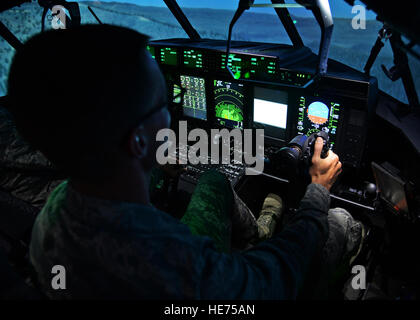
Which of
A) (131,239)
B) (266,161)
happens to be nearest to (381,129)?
(266,161)

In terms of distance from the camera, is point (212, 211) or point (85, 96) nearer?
point (85, 96)

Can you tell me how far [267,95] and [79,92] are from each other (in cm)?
125

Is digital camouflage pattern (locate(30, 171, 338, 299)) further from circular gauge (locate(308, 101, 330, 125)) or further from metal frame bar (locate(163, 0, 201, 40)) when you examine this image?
metal frame bar (locate(163, 0, 201, 40))

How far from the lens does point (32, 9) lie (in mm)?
2656

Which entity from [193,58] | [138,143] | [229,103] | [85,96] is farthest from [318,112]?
[85,96]

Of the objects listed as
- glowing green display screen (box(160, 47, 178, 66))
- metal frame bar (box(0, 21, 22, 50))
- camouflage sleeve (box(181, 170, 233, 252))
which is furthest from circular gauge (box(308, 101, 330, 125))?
metal frame bar (box(0, 21, 22, 50))

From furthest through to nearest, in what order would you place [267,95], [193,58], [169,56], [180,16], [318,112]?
[180,16] → [169,56] → [193,58] → [267,95] → [318,112]

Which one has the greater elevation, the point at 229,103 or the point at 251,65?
the point at 251,65

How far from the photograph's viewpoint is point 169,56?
6.31 feet

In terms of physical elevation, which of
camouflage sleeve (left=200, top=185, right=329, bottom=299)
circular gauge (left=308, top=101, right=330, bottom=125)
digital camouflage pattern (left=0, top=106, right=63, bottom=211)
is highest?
circular gauge (left=308, top=101, right=330, bottom=125)

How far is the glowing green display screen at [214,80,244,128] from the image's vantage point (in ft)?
5.87

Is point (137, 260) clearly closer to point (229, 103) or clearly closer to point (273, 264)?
point (273, 264)

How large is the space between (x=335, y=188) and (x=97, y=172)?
1.35 metres

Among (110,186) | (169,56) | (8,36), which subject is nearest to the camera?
(110,186)
